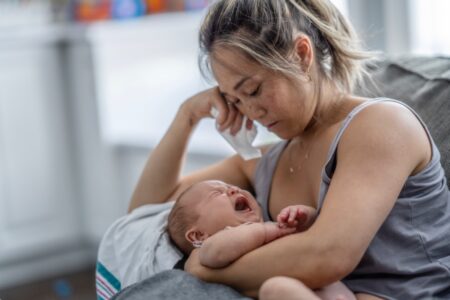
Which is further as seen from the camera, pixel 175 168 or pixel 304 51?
pixel 175 168

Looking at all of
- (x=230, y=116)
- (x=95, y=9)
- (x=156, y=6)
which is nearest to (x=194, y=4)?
(x=156, y=6)

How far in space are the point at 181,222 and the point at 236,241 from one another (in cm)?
21

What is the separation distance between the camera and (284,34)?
1.49 meters

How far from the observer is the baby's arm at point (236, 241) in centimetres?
143

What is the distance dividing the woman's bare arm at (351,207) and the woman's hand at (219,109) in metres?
0.40

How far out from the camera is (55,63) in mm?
3803

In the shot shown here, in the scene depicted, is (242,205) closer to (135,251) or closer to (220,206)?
(220,206)

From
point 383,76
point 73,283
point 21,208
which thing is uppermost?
point 383,76

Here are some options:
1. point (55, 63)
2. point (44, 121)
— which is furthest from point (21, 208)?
point (55, 63)

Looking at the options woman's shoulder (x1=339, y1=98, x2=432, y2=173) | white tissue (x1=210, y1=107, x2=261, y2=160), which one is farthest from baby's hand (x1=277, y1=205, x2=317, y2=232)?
white tissue (x1=210, y1=107, x2=261, y2=160)

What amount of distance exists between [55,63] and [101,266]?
2187 mm

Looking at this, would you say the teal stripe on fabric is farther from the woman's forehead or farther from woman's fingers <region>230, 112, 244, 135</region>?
the woman's forehead

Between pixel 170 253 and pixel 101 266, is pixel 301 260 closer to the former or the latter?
pixel 170 253

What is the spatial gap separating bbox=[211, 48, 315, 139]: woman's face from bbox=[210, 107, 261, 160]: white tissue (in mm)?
190
